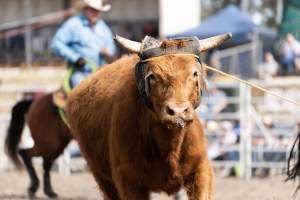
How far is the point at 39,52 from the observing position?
22156mm

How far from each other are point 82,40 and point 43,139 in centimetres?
143

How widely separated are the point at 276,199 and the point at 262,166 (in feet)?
12.6

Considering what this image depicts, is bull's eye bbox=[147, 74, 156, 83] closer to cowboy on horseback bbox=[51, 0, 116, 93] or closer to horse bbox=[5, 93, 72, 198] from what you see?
cowboy on horseback bbox=[51, 0, 116, 93]

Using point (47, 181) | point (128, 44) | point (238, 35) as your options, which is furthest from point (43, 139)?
point (238, 35)

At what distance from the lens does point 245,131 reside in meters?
13.0

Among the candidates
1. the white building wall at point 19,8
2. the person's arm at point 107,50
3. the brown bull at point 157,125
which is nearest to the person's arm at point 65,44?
the person's arm at point 107,50

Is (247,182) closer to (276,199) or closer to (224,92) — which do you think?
(224,92)

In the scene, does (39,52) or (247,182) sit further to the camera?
(39,52)

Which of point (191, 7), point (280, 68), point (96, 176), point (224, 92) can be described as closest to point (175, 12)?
point (191, 7)

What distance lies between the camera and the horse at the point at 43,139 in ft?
34.5

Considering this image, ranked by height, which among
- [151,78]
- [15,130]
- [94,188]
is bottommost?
[94,188]

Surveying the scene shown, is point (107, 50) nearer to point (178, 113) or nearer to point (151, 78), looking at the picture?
point (151, 78)

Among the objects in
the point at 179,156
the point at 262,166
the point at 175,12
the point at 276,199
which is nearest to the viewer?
the point at 179,156

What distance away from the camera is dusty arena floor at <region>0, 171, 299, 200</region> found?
32.5ft
